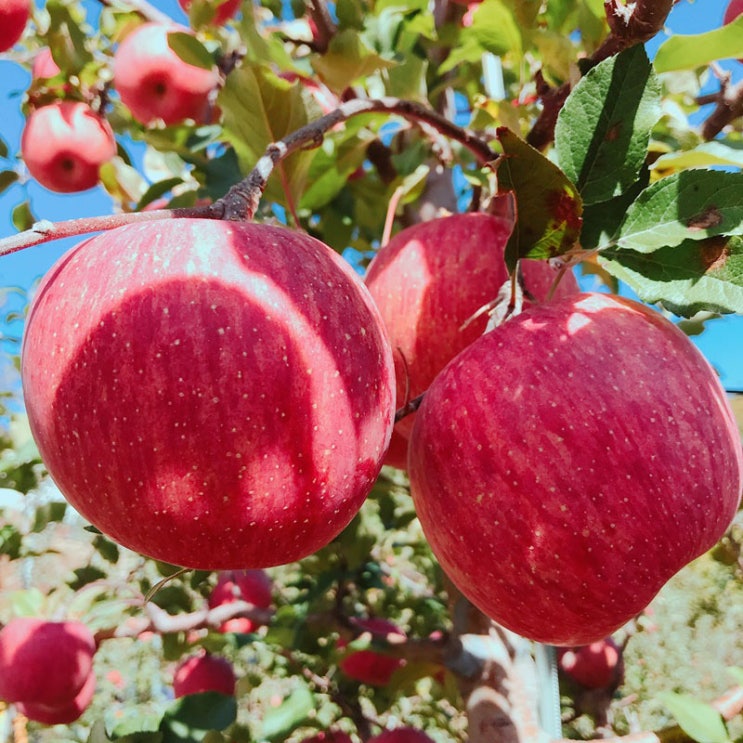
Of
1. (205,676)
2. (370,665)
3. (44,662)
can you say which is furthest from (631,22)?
(205,676)

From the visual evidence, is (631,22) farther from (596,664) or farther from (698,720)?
(596,664)

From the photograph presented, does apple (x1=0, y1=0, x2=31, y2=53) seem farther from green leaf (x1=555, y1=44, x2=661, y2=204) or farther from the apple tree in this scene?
green leaf (x1=555, y1=44, x2=661, y2=204)

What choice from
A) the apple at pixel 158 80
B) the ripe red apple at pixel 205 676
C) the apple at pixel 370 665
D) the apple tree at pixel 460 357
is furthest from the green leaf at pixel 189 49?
the ripe red apple at pixel 205 676

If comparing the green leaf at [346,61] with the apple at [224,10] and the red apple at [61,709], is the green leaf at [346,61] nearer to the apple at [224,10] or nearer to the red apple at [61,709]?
the apple at [224,10]

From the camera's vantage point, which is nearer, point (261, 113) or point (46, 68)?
point (261, 113)

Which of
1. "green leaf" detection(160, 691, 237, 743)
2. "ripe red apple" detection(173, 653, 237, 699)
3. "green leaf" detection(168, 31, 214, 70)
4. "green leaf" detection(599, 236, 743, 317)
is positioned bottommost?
"ripe red apple" detection(173, 653, 237, 699)

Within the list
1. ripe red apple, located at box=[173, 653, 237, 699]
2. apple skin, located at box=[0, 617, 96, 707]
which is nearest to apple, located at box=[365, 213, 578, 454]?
apple skin, located at box=[0, 617, 96, 707]

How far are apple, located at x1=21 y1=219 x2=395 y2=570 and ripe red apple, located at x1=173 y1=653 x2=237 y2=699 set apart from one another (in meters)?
1.42

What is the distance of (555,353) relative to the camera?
0.50 metres

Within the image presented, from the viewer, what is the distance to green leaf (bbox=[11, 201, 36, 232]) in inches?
56.4

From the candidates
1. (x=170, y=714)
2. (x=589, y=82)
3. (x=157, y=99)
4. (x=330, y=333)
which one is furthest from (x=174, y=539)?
(x=157, y=99)

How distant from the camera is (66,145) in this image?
4.21 ft

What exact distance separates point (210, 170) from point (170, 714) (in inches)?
32.3

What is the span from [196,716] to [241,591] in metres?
0.86
